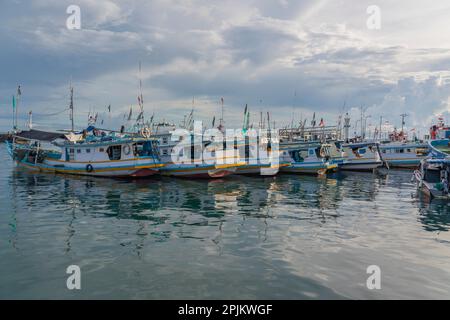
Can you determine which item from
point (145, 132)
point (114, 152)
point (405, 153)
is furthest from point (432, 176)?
point (405, 153)

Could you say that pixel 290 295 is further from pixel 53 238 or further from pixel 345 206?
pixel 345 206

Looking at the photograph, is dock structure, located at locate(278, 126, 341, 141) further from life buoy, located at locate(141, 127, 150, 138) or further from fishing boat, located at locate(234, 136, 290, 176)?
life buoy, located at locate(141, 127, 150, 138)

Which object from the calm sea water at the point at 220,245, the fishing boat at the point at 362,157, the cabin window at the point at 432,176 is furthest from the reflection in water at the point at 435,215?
the fishing boat at the point at 362,157

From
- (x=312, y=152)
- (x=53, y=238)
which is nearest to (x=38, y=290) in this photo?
(x=53, y=238)

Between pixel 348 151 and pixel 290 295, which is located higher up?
pixel 348 151

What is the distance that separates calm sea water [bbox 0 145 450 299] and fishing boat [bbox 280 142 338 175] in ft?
50.1

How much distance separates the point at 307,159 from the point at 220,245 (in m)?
29.7

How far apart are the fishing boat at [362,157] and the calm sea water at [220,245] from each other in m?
21.6

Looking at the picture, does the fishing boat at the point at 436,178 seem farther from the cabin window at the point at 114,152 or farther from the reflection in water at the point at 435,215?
the cabin window at the point at 114,152

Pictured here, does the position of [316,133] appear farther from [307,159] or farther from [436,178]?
[436,178]

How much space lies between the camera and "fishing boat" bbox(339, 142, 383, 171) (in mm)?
44406

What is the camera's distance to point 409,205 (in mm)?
21500

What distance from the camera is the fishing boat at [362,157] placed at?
4441 centimetres

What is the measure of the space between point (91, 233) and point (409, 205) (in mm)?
19304
